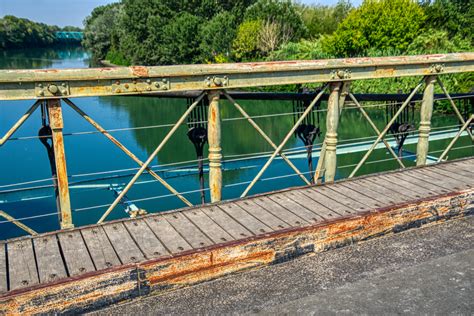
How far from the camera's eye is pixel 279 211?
3918mm

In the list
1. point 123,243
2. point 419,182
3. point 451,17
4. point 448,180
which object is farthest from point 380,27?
point 123,243

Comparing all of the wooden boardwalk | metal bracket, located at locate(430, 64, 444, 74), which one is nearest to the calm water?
the wooden boardwalk

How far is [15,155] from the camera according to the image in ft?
48.1

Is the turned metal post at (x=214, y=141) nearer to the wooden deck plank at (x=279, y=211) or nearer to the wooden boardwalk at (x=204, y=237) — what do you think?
the wooden boardwalk at (x=204, y=237)

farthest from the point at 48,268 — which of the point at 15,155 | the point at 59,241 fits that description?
the point at 15,155

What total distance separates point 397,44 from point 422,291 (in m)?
24.0

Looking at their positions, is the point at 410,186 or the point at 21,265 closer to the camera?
the point at 21,265

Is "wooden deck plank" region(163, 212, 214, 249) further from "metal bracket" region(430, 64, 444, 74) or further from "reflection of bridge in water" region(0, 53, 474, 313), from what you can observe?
"metal bracket" region(430, 64, 444, 74)

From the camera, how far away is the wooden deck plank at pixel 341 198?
3.93m

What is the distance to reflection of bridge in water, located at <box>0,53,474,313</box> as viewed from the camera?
292cm

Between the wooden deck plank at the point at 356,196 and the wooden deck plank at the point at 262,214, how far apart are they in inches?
34.2

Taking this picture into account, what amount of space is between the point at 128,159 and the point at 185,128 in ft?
11.8

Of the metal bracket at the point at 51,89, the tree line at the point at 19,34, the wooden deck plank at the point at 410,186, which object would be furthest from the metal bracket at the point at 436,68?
the tree line at the point at 19,34

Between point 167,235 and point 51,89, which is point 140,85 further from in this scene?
point 167,235
